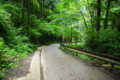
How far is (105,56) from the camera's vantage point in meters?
5.87

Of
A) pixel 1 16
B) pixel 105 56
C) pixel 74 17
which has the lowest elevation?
pixel 105 56

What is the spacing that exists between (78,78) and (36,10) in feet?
78.8

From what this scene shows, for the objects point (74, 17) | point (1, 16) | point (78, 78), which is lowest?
point (78, 78)

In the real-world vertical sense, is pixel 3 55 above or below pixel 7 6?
below

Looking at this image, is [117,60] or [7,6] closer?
[117,60]

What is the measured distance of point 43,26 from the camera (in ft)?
69.8

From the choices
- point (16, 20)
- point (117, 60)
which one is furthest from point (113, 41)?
point (16, 20)

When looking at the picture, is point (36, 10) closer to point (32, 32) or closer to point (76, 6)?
point (32, 32)

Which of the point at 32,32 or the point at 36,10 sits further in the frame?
the point at 36,10

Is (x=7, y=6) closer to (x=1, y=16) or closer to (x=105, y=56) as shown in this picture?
(x=1, y=16)

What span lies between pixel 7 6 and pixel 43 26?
973cm

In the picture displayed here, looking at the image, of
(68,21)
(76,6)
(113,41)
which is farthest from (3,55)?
(76,6)

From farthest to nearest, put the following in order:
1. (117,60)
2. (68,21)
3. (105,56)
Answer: (68,21) < (105,56) < (117,60)

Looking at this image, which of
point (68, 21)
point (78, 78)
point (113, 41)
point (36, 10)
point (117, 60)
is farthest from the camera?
point (36, 10)
